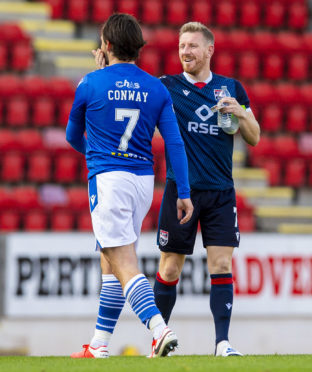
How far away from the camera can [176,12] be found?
13.2 meters

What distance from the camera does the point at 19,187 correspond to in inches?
414

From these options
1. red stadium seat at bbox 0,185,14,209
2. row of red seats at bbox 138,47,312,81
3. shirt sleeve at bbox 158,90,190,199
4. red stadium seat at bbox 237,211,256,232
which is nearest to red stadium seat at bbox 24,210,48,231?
red stadium seat at bbox 0,185,14,209

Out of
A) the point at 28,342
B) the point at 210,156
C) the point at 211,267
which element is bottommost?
the point at 28,342

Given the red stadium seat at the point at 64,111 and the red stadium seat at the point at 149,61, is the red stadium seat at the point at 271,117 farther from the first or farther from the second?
the red stadium seat at the point at 64,111

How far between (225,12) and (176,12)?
2.53ft

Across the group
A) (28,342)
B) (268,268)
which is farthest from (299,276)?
(28,342)

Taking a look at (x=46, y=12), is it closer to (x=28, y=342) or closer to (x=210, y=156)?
(x=28, y=342)

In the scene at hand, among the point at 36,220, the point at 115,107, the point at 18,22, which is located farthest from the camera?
the point at 18,22

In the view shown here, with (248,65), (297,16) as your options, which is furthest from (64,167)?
(297,16)

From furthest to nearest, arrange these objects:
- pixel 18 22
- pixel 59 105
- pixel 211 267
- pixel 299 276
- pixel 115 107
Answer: pixel 18 22 → pixel 59 105 → pixel 299 276 → pixel 211 267 → pixel 115 107

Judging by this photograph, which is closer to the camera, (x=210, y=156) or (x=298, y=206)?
(x=210, y=156)

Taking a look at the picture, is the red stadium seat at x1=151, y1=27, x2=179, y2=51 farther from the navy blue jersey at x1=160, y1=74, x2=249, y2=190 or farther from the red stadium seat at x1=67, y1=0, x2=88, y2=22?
the navy blue jersey at x1=160, y1=74, x2=249, y2=190

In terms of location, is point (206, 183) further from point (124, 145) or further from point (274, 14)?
point (274, 14)

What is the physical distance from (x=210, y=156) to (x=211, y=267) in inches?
25.0
